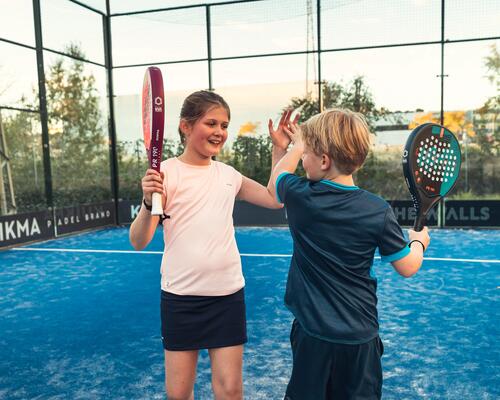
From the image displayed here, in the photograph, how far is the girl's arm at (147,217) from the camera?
1.55m

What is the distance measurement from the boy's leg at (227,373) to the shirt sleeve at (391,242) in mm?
701

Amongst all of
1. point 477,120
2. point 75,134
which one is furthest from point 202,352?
point 477,120

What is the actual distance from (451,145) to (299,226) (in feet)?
1.61

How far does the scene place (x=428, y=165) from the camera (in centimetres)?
147

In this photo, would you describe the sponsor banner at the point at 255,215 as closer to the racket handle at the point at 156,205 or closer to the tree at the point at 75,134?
the tree at the point at 75,134

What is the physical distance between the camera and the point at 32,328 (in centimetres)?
374

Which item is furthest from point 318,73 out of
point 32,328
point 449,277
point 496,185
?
point 32,328

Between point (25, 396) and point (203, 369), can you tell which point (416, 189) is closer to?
point (203, 369)

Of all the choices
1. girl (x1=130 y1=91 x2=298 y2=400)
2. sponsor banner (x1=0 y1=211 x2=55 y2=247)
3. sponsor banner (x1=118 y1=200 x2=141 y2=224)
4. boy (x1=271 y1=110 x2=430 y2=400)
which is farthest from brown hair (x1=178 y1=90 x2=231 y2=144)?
sponsor banner (x1=118 y1=200 x2=141 y2=224)

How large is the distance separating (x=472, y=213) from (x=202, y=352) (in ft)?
23.0

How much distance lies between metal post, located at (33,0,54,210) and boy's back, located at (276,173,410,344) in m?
8.37

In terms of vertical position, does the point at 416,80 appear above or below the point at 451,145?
above

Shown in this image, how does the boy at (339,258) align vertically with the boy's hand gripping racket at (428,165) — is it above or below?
below

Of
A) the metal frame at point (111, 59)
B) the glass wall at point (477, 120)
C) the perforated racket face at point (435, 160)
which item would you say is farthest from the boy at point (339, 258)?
the glass wall at point (477, 120)
